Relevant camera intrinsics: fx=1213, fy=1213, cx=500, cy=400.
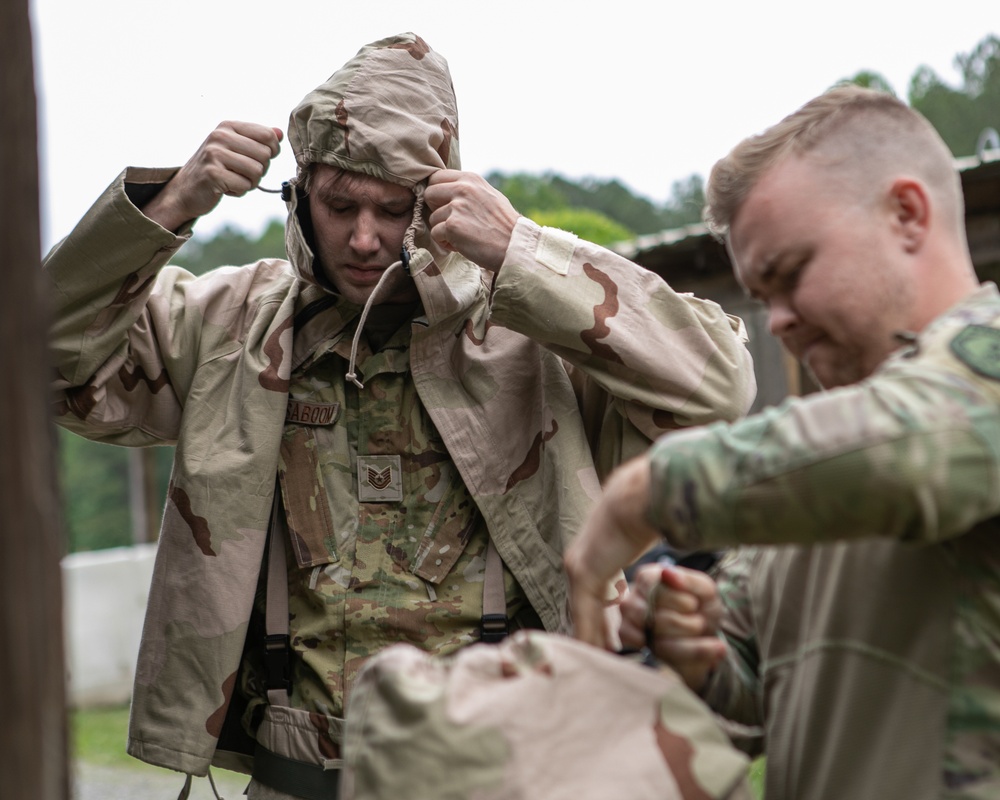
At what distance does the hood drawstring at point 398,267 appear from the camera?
3.23 metres

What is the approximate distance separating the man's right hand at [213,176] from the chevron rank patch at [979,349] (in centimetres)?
209

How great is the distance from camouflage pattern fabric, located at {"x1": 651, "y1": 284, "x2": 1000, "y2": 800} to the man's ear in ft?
0.44

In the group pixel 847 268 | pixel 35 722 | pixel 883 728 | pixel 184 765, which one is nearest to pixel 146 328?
pixel 184 765

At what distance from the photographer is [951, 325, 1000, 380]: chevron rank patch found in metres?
1.64

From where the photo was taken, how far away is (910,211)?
1.96m

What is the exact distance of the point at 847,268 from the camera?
1.91m

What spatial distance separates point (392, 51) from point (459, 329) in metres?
0.83

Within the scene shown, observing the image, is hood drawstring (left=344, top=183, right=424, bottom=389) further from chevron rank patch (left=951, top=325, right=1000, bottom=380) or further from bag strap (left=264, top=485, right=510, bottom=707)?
chevron rank patch (left=951, top=325, right=1000, bottom=380)

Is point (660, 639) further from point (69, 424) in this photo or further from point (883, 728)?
point (69, 424)

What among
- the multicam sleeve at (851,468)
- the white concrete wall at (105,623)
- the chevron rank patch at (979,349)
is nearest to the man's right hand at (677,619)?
the multicam sleeve at (851,468)

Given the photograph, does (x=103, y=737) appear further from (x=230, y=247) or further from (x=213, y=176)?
(x=230, y=247)

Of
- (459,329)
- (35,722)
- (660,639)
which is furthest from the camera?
(459,329)

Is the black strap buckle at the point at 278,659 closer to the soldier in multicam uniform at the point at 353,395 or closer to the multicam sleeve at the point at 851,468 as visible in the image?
the soldier in multicam uniform at the point at 353,395

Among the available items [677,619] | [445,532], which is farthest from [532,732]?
[445,532]
